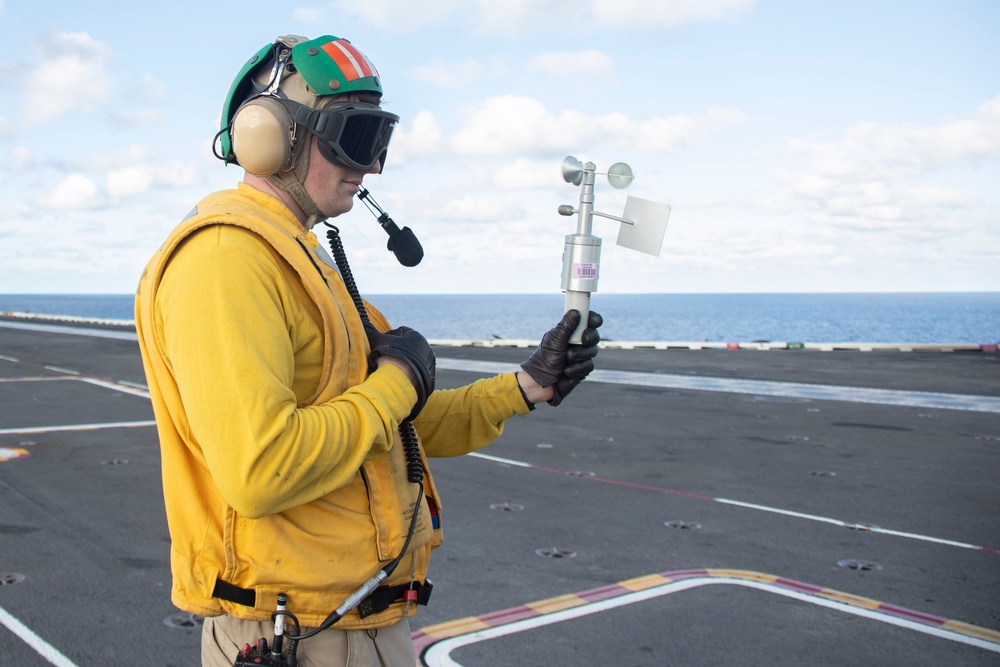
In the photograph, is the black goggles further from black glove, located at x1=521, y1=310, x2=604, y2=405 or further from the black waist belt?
the black waist belt

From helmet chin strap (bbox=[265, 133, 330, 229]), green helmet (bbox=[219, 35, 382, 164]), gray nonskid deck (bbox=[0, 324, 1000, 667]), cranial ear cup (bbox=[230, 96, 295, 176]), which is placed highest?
green helmet (bbox=[219, 35, 382, 164])

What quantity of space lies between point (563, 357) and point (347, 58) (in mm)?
1008

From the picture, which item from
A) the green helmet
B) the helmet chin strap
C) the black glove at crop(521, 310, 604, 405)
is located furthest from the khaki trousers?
the green helmet

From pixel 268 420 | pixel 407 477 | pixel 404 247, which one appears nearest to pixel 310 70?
pixel 404 247

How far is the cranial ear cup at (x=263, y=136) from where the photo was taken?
1.89 metres

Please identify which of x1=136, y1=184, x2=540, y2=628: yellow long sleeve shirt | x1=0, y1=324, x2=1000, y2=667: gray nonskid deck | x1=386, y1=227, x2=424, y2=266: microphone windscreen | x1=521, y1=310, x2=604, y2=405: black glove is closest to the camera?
x1=136, y1=184, x2=540, y2=628: yellow long sleeve shirt

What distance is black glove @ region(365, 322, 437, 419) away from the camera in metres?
1.94

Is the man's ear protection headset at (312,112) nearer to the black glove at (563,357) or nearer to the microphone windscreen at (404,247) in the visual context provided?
the microphone windscreen at (404,247)

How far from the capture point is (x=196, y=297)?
1641 mm

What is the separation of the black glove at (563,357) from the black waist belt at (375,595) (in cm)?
68

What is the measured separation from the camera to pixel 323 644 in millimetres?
1899

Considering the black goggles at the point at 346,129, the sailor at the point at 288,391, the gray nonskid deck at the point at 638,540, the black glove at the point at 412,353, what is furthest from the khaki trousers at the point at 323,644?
the gray nonskid deck at the point at 638,540

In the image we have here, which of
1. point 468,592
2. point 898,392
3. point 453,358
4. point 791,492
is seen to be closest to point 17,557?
point 468,592

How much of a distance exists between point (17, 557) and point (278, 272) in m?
4.33
